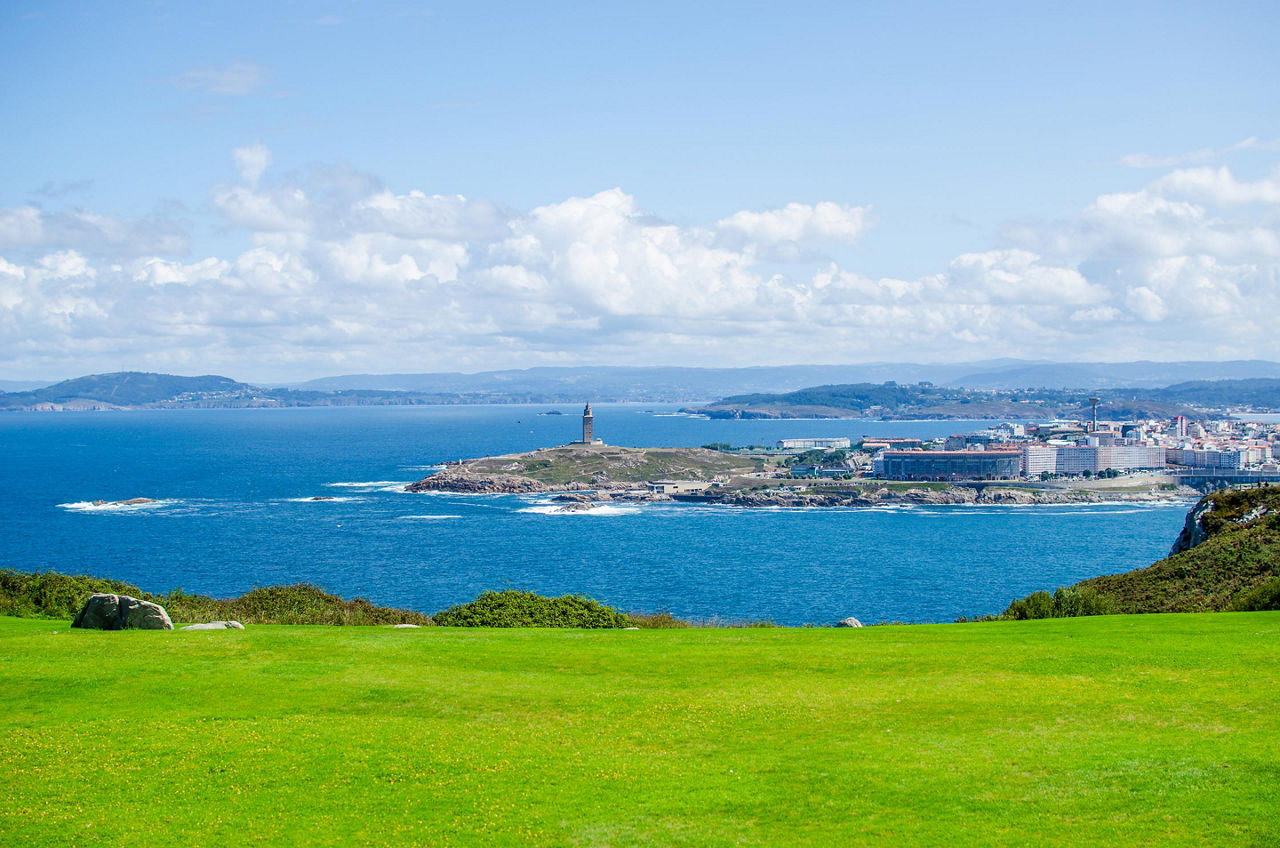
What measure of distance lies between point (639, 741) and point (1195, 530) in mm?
42013

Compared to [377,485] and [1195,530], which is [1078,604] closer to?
[1195,530]

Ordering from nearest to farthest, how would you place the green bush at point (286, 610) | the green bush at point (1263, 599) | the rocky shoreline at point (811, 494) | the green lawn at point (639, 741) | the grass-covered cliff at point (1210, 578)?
1. the green lawn at point (639, 741)
2. the green bush at point (1263, 599)
3. the green bush at point (286, 610)
4. the grass-covered cliff at point (1210, 578)
5. the rocky shoreline at point (811, 494)

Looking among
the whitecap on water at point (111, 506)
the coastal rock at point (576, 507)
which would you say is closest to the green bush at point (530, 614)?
the coastal rock at point (576, 507)

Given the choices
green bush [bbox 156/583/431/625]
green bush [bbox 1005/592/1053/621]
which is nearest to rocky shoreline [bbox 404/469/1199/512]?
green bush [bbox 156/583/431/625]

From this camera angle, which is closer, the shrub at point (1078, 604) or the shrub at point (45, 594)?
the shrub at point (45, 594)

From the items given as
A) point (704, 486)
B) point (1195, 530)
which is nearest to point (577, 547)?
A: point (1195, 530)

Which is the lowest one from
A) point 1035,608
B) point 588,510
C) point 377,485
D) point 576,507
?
point 588,510

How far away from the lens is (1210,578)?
35.6 metres

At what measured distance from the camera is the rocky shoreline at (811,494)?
139m

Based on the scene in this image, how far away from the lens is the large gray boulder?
68.5ft

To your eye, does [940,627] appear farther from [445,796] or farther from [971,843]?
[445,796]

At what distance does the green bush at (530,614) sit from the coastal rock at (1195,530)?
94.2 ft

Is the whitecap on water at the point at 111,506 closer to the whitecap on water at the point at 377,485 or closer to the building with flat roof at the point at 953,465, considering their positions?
the whitecap on water at the point at 377,485

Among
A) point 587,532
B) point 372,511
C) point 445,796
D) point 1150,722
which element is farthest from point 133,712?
point 372,511
